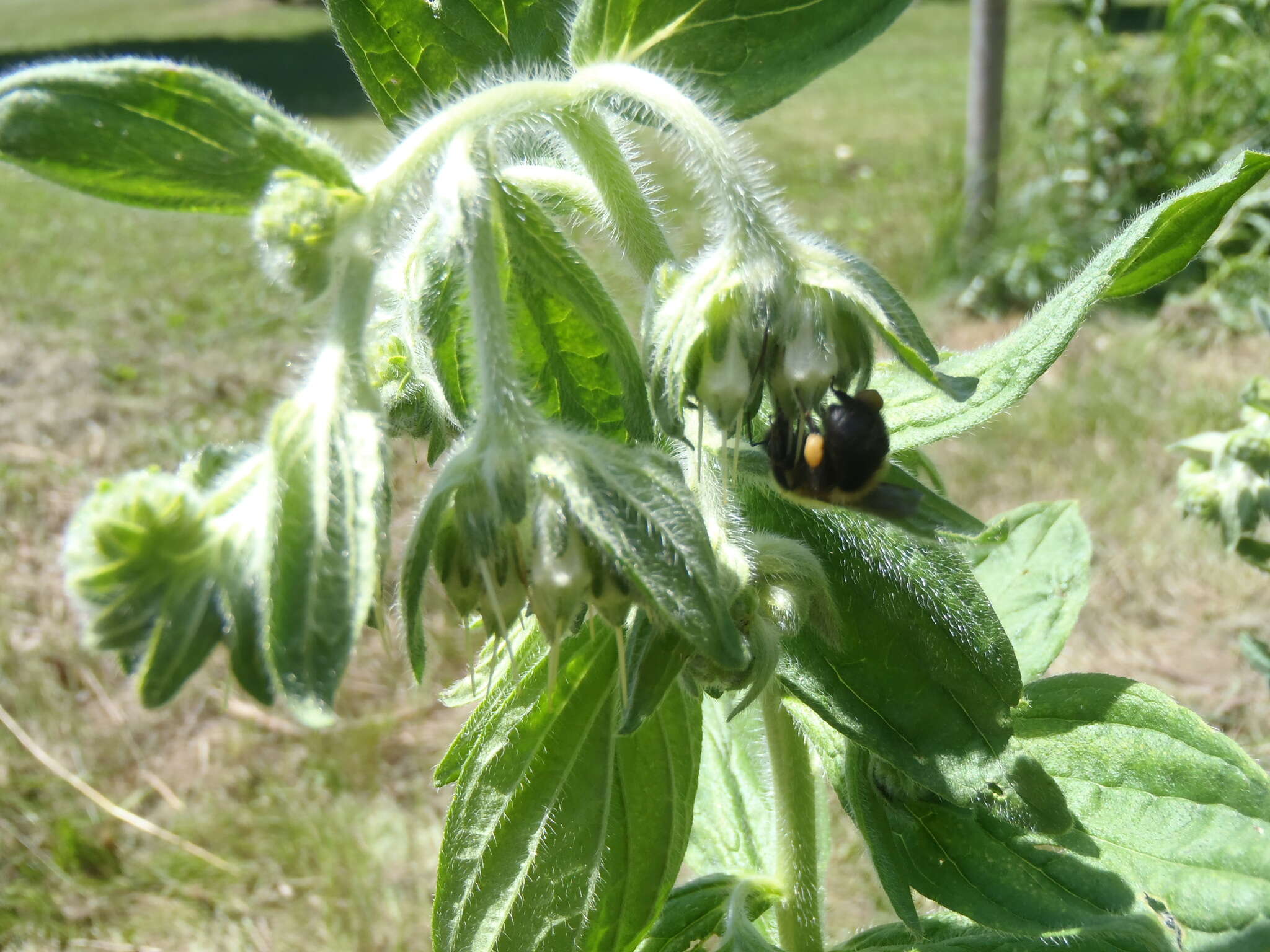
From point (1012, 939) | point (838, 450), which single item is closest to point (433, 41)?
point (838, 450)

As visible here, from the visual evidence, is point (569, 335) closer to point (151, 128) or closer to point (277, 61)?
point (151, 128)

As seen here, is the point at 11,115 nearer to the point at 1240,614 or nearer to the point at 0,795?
the point at 0,795

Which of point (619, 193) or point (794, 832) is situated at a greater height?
point (619, 193)

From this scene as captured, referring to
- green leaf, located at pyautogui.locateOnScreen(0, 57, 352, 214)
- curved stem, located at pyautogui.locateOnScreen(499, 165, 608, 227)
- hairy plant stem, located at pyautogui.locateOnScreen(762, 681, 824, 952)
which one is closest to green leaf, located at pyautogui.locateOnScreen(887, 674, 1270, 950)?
hairy plant stem, located at pyautogui.locateOnScreen(762, 681, 824, 952)

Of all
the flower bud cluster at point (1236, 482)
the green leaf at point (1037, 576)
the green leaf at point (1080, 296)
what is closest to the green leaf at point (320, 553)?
the green leaf at point (1080, 296)

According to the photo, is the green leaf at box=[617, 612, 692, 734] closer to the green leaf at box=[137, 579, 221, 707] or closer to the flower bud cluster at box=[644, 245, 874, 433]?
the flower bud cluster at box=[644, 245, 874, 433]

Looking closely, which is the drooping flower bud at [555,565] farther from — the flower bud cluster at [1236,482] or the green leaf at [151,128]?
the flower bud cluster at [1236,482]
